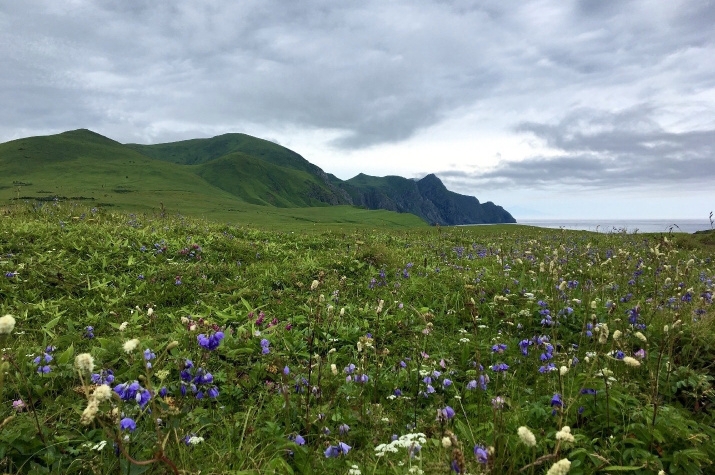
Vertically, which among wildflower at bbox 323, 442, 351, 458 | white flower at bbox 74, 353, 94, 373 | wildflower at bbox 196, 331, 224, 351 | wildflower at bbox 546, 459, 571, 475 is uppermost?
white flower at bbox 74, 353, 94, 373

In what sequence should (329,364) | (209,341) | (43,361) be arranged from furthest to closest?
(329,364) → (43,361) → (209,341)

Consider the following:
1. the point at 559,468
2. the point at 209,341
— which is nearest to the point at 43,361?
the point at 209,341

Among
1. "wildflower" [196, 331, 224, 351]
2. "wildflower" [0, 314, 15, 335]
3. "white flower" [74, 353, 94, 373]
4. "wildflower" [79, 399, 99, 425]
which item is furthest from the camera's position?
"wildflower" [196, 331, 224, 351]

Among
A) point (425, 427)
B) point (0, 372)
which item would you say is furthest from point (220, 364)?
point (0, 372)

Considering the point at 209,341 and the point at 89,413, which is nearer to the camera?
the point at 89,413

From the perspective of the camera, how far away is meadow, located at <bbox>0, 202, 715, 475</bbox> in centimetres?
296

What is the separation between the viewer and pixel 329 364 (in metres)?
5.15

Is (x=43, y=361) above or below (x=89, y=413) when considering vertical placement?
below

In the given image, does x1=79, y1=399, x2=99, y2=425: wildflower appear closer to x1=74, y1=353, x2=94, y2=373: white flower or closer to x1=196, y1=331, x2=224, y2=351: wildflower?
x1=74, y1=353, x2=94, y2=373: white flower

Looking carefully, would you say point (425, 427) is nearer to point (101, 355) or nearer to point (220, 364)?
point (220, 364)

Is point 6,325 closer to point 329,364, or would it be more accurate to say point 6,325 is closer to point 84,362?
point 84,362

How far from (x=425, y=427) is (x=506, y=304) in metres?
4.17

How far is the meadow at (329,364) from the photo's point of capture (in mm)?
2965

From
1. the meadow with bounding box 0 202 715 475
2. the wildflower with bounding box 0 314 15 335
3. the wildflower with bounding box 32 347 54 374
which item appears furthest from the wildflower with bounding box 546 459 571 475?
the wildflower with bounding box 32 347 54 374
